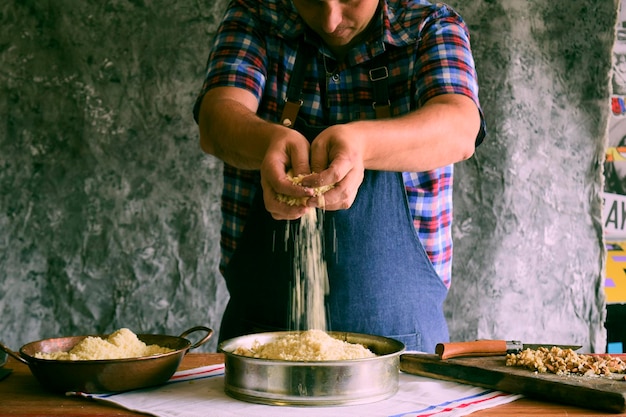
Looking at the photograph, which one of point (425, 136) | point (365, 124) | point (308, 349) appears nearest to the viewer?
point (308, 349)

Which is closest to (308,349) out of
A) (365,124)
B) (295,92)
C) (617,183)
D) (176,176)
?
(365,124)

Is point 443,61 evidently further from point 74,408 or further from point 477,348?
point 74,408

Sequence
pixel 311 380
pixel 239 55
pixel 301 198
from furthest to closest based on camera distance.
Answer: pixel 239 55 → pixel 301 198 → pixel 311 380

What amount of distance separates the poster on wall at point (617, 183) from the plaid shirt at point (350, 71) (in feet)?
4.80

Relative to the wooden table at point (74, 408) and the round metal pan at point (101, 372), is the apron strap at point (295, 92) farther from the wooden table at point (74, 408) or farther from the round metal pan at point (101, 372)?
the wooden table at point (74, 408)

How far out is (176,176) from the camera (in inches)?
137

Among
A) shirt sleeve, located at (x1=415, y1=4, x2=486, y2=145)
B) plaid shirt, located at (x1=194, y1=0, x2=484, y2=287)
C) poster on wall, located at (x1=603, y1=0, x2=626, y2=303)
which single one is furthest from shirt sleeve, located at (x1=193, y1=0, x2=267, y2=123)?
poster on wall, located at (x1=603, y1=0, x2=626, y2=303)

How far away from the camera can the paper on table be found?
1.49 m

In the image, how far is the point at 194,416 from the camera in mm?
1473

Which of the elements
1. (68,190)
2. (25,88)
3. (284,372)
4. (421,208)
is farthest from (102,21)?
(284,372)

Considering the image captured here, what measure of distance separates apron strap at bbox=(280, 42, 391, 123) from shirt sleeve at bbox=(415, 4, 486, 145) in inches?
4.3

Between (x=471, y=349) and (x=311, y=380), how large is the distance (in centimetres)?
52

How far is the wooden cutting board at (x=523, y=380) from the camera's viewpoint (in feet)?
4.97

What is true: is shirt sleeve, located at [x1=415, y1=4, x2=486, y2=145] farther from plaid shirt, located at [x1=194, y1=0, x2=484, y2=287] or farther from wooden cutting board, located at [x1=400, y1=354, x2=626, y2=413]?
wooden cutting board, located at [x1=400, y1=354, x2=626, y2=413]
